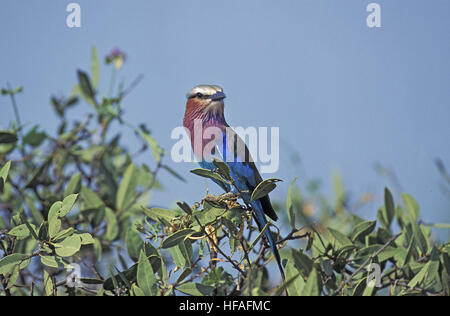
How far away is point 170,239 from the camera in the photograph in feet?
6.02

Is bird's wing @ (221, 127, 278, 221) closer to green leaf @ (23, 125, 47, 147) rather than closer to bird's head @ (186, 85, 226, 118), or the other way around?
bird's head @ (186, 85, 226, 118)

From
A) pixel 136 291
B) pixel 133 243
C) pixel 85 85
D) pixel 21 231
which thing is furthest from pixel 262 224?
pixel 85 85

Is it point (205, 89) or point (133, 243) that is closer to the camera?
point (133, 243)

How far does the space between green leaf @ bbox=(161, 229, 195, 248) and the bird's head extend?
3.03 ft

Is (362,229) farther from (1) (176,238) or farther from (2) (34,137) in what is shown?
(2) (34,137)

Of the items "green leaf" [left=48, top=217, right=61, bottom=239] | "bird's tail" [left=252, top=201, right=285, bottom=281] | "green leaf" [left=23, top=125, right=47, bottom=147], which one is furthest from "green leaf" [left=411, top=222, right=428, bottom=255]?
"green leaf" [left=23, top=125, right=47, bottom=147]

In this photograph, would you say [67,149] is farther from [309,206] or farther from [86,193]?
[309,206]

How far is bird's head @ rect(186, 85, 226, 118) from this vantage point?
2652 millimetres

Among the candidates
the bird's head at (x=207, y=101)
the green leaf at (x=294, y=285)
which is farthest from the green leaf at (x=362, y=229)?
the bird's head at (x=207, y=101)

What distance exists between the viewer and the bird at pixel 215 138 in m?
2.57

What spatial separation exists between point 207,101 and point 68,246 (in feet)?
3.47

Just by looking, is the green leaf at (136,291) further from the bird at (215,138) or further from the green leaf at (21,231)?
the bird at (215,138)
